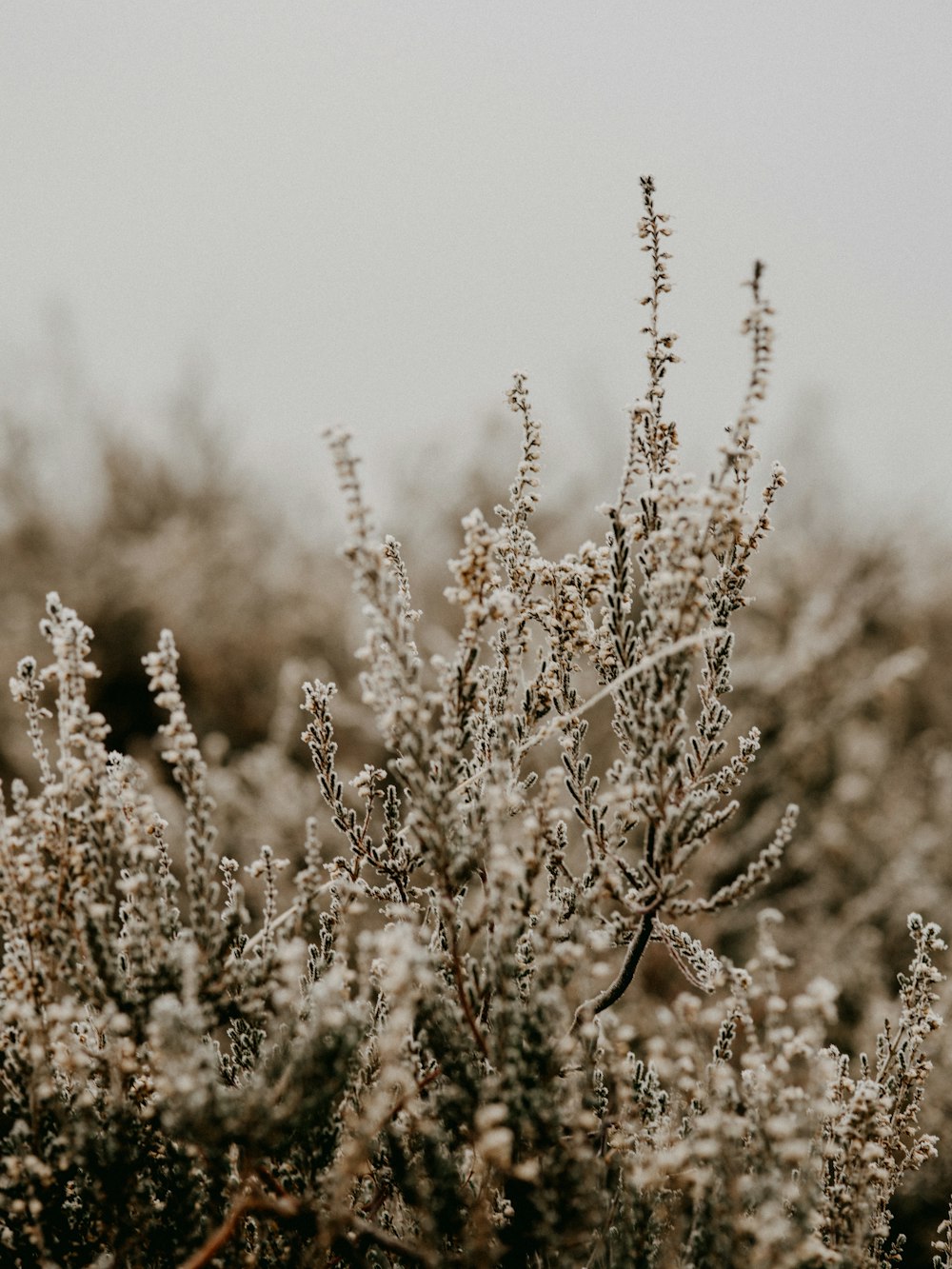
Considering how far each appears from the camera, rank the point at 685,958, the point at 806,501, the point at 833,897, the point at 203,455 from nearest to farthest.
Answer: the point at 685,958
the point at 833,897
the point at 806,501
the point at 203,455

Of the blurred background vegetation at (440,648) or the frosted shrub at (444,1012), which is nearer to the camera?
the frosted shrub at (444,1012)

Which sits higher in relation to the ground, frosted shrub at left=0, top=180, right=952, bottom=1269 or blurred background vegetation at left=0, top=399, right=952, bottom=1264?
blurred background vegetation at left=0, top=399, right=952, bottom=1264

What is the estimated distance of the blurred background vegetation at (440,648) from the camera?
739 centimetres

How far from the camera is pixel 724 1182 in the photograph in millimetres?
1619

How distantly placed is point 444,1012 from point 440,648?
7869mm

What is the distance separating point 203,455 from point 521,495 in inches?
675

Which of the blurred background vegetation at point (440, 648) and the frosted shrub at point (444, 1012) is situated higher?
the blurred background vegetation at point (440, 648)

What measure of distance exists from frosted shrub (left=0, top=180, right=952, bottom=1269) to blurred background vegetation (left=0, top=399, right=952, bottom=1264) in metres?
2.67

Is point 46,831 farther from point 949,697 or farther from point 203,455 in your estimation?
point 203,455

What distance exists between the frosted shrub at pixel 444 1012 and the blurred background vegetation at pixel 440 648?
2666 millimetres

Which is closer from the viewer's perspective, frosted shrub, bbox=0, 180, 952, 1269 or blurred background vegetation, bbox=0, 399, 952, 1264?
frosted shrub, bbox=0, 180, 952, 1269

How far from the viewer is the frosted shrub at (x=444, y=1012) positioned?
1548 mm

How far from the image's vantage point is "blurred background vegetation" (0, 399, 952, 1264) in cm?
739

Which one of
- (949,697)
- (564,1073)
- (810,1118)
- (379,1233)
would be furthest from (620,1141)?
(949,697)
